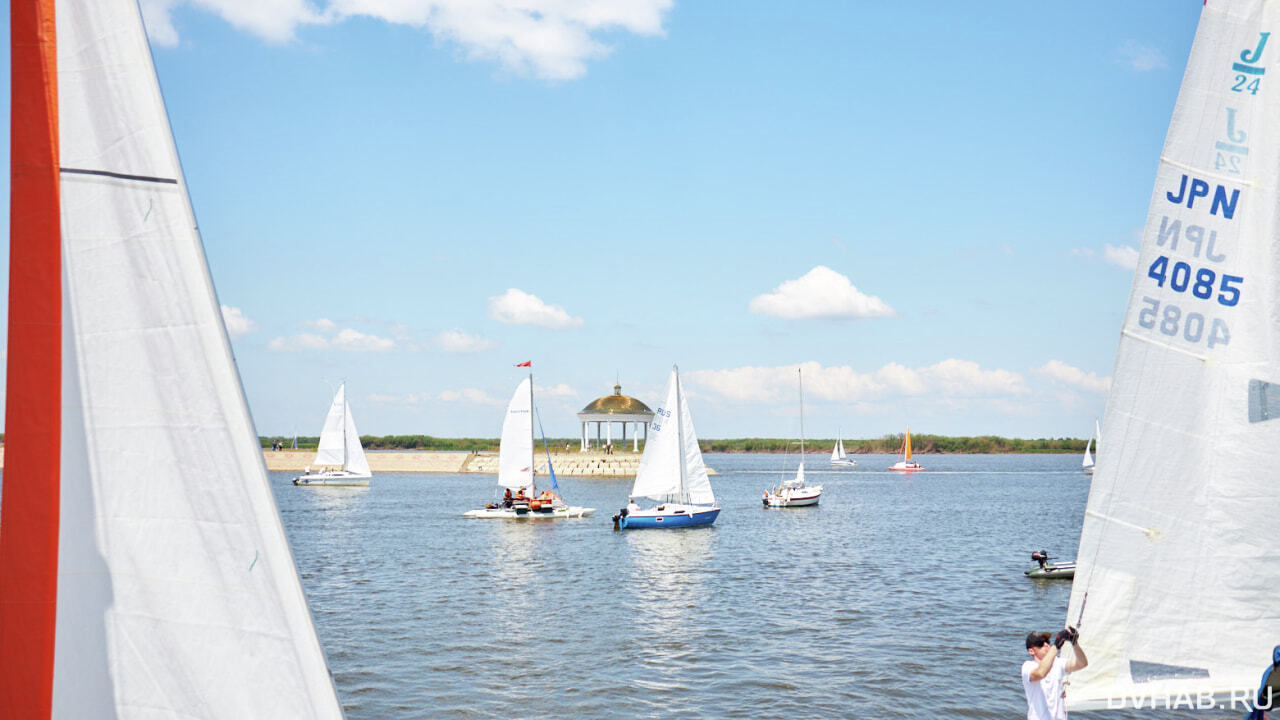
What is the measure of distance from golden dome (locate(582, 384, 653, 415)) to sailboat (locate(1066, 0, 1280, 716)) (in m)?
102

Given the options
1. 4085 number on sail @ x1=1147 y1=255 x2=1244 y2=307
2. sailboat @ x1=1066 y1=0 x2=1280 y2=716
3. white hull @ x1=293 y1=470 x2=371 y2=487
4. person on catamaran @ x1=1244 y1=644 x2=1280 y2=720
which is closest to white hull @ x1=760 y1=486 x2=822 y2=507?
white hull @ x1=293 y1=470 x2=371 y2=487

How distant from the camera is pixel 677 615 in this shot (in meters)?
26.7

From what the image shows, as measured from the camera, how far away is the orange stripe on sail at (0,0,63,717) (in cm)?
433

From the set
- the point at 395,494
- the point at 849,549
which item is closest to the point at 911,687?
the point at 849,549

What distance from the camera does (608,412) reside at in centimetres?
11025

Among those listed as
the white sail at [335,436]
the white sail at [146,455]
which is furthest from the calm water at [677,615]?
the white sail at [335,436]

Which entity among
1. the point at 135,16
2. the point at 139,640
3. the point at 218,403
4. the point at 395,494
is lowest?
the point at 395,494

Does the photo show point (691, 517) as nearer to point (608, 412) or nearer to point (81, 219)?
point (81, 219)

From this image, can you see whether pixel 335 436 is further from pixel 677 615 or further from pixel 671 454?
pixel 677 615

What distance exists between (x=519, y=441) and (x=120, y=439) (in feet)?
163

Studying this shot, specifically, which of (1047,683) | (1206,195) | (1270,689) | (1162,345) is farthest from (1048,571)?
(1206,195)

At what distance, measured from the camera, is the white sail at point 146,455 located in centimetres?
438

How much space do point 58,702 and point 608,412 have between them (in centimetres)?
10579

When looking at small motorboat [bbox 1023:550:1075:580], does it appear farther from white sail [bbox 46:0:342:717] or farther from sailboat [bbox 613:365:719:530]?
white sail [bbox 46:0:342:717]
